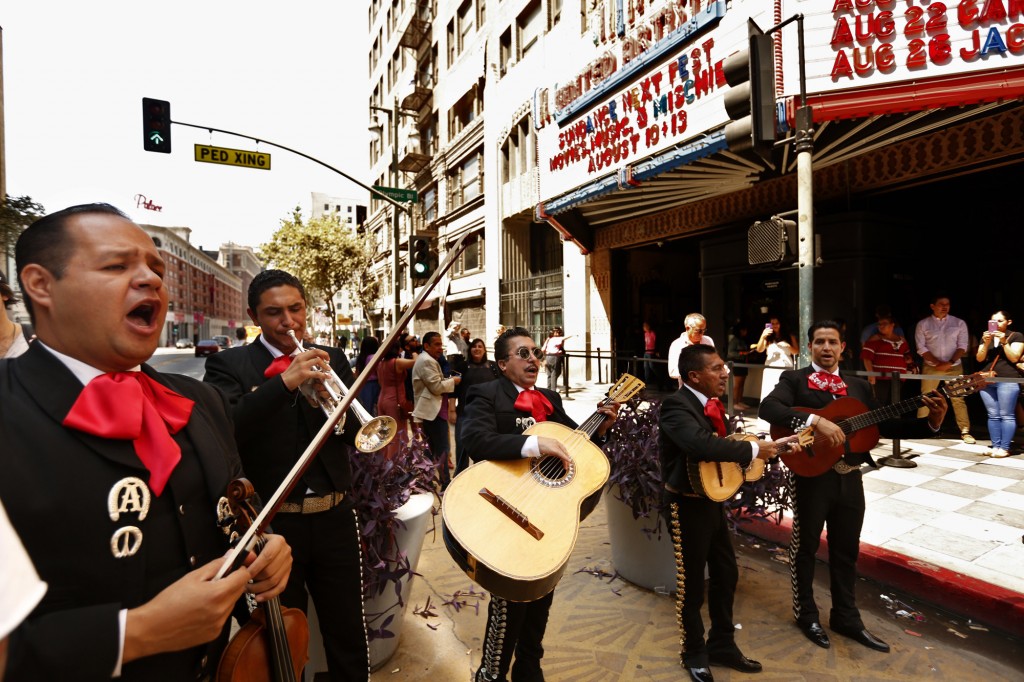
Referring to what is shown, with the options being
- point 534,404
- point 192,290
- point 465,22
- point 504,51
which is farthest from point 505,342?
point 192,290

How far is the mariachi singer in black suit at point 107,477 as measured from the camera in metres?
1.06

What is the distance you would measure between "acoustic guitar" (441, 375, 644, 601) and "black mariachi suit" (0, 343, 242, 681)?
118 centimetres

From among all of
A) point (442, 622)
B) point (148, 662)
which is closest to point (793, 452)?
point (442, 622)

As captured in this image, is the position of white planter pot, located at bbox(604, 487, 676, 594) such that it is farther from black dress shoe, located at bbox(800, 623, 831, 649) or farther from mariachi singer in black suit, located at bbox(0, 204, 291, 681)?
mariachi singer in black suit, located at bbox(0, 204, 291, 681)

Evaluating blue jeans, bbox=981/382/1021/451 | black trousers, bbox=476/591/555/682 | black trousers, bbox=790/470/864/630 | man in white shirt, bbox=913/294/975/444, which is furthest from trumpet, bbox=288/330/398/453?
blue jeans, bbox=981/382/1021/451

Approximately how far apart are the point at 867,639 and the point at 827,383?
61.8 inches

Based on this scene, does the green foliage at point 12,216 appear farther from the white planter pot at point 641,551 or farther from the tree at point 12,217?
the white planter pot at point 641,551

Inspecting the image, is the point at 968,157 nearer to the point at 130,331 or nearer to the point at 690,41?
the point at 690,41

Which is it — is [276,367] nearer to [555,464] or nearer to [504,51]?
[555,464]

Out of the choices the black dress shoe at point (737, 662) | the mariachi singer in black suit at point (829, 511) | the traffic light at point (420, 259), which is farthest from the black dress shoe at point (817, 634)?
the traffic light at point (420, 259)

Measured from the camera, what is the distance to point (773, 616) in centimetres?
365

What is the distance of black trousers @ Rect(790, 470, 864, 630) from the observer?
3.37 m

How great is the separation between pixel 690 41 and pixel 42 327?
35.0 ft

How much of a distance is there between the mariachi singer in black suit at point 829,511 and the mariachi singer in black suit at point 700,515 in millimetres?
538
